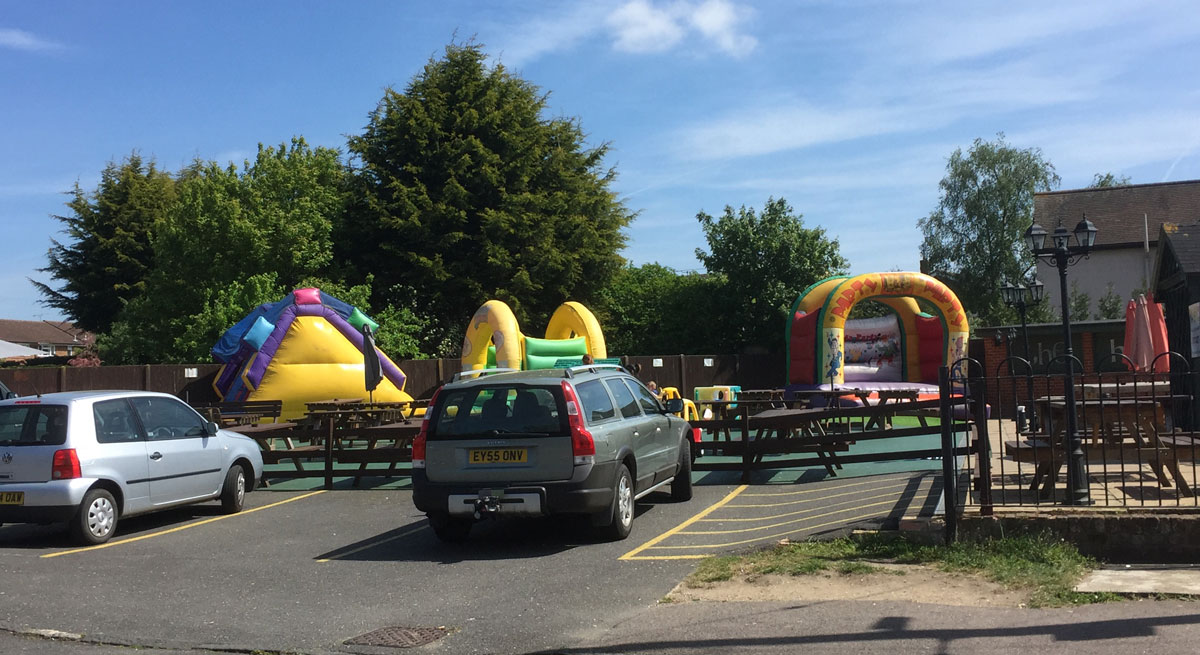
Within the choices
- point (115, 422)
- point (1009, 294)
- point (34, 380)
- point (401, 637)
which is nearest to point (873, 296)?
point (1009, 294)

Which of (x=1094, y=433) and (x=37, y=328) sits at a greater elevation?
(x=37, y=328)

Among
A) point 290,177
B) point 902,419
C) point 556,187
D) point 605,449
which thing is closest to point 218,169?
point 290,177

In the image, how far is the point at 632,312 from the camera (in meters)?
44.8

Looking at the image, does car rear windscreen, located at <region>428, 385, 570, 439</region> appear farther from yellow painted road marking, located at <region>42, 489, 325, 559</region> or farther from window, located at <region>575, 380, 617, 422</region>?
yellow painted road marking, located at <region>42, 489, 325, 559</region>

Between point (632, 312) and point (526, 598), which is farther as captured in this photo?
point (632, 312)

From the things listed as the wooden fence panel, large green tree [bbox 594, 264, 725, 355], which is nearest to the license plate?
the wooden fence panel

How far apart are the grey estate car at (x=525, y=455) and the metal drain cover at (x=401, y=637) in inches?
103

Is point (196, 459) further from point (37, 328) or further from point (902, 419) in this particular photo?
point (37, 328)

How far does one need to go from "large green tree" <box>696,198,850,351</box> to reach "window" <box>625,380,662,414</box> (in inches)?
1042

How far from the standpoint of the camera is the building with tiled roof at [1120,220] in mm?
47906

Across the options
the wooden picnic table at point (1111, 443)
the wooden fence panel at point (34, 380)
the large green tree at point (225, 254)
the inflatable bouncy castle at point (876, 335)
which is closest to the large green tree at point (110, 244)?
the large green tree at point (225, 254)

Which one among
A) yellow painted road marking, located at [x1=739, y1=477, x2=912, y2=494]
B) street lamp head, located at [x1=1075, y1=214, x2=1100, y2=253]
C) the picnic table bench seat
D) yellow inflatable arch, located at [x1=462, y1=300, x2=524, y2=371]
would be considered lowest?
yellow painted road marking, located at [x1=739, y1=477, x2=912, y2=494]

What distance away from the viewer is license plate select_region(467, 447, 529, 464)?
375 inches

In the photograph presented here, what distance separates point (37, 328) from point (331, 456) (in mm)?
103964
